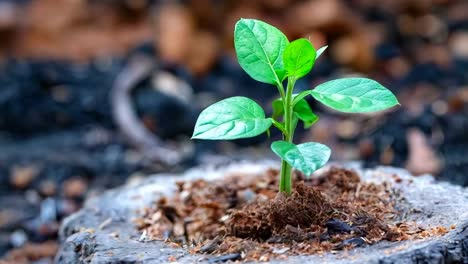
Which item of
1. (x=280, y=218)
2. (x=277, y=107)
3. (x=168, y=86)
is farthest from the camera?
(x=168, y=86)

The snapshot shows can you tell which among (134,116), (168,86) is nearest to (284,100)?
(134,116)

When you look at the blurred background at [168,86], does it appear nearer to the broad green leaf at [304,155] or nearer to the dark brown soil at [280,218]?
the dark brown soil at [280,218]

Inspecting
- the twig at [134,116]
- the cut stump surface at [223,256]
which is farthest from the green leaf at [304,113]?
the twig at [134,116]

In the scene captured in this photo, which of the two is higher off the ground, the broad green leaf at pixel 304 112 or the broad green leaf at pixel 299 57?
the broad green leaf at pixel 299 57

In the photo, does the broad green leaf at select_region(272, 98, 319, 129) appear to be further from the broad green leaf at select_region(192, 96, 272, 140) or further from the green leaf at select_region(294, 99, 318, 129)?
the broad green leaf at select_region(192, 96, 272, 140)

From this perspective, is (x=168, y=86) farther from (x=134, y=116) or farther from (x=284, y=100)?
(x=284, y=100)

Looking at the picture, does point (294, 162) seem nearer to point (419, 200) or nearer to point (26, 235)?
point (419, 200)

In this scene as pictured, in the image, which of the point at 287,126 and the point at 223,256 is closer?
the point at 223,256
